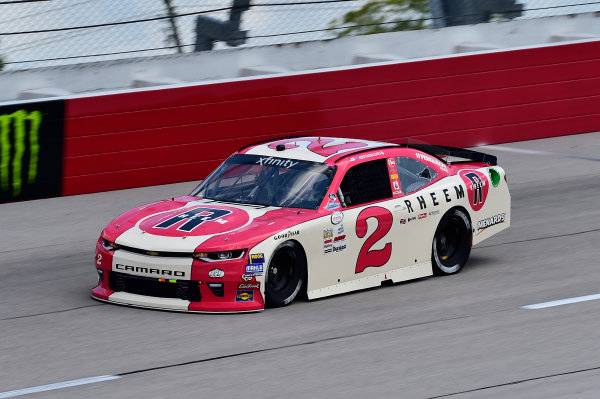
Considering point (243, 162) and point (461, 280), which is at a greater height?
point (243, 162)

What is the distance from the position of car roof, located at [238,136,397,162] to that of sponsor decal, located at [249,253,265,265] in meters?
1.46

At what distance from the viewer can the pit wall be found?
48.2 feet

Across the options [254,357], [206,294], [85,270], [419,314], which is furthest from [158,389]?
[85,270]

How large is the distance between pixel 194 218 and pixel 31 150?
5851 millimetres

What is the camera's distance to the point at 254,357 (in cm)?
747

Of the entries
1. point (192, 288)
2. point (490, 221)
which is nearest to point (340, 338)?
point (192, 288)

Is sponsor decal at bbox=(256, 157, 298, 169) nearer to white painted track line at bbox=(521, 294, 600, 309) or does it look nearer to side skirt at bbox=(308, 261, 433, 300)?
side skirt at bbox=(308, 261, 433, 300)

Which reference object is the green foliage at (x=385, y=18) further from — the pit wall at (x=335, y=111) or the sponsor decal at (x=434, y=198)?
the sponsor decal at (x=434, y=198)

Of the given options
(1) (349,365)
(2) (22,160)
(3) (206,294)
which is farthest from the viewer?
(2) (22,160)

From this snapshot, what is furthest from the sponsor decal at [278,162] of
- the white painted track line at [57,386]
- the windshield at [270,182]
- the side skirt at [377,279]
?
the white painted track line at [57,386]

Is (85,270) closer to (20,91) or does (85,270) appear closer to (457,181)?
(457,181)

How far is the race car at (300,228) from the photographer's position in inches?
335

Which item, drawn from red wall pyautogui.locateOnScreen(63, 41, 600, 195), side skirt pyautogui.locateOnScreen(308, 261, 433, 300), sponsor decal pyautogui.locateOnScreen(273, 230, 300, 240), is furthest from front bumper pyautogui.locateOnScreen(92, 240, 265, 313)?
red wall pyautogui.locateOnScreen(63, 41, 600, 195)

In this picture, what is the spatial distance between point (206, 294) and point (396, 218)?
2013mm
